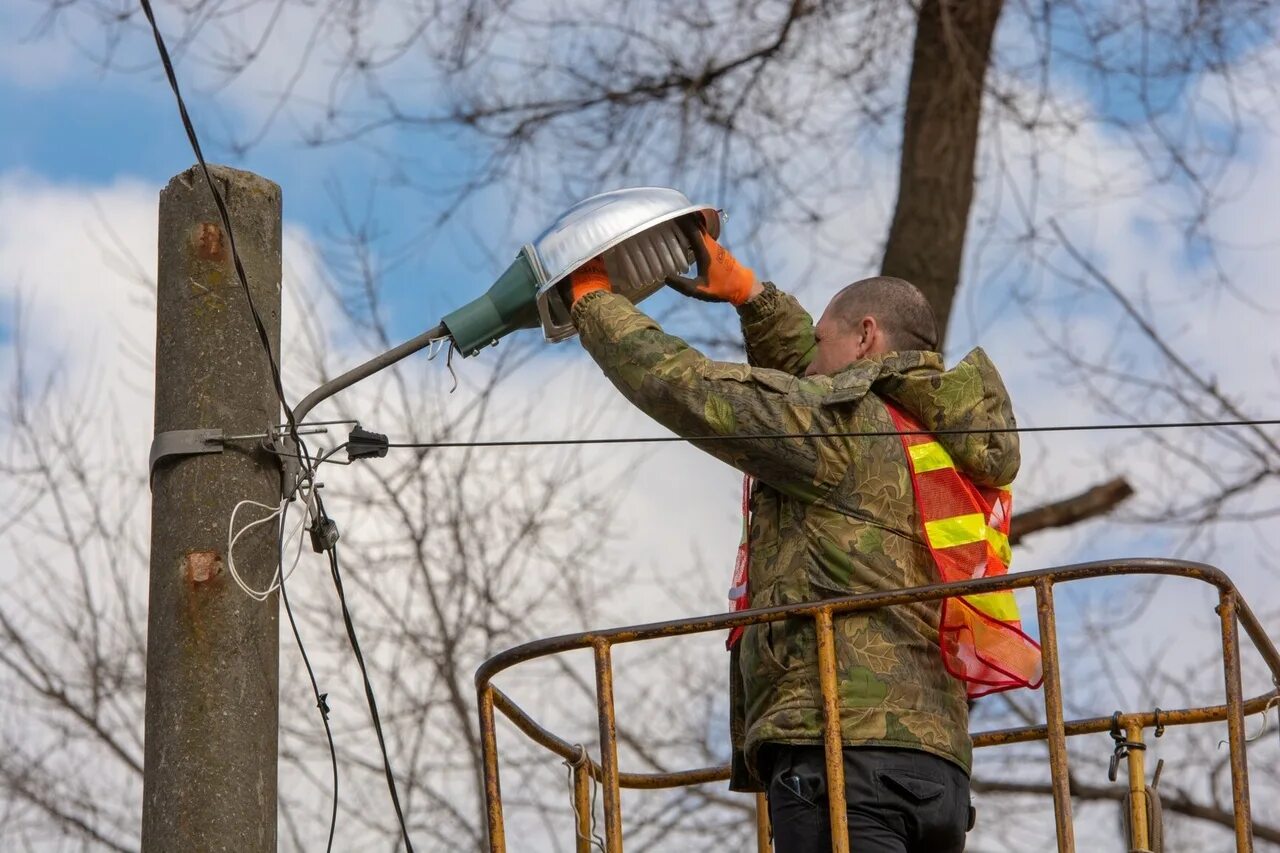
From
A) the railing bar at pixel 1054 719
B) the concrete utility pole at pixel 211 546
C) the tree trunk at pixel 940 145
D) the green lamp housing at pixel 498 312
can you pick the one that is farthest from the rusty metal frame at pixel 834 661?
the tree trunk at pixel 940 145

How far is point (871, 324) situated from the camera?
4121mm

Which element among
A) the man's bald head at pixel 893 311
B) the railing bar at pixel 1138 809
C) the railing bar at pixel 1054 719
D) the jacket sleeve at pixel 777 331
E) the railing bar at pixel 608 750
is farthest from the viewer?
the jacket sleeve at pixel 777 331

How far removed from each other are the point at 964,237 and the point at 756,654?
5.40 meters

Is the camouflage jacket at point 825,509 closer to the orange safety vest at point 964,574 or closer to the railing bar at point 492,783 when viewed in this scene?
the orange safety vest at point 964,574

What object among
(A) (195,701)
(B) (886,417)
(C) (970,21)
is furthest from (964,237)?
(A) (195,701)

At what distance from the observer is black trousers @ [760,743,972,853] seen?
3.54 meters

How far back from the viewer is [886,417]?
12.6 ft

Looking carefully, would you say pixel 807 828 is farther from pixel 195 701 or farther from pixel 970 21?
pixel 970 21

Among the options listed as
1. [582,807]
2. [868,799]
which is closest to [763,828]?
[582,807]

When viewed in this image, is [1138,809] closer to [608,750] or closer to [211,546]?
[608,750]

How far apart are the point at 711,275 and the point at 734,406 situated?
604mm

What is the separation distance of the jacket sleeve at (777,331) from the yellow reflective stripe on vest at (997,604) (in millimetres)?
852

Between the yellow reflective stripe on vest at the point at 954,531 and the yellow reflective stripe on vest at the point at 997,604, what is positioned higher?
the yellow reflective stripe on vest at the point at 954,531

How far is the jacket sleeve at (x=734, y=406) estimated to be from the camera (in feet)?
12.2
